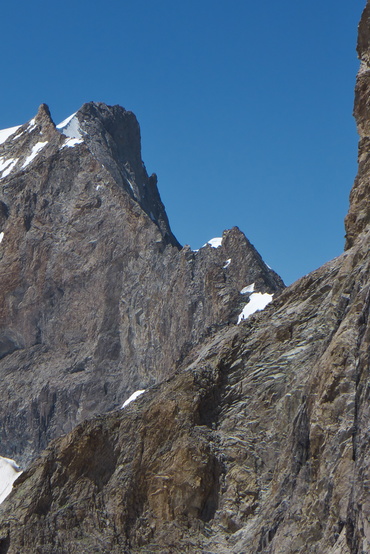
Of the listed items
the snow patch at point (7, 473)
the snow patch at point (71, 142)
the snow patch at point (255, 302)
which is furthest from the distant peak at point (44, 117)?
the snow patch at point (255, 302)

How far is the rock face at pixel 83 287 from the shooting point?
10062 cm

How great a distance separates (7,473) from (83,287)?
19165mm

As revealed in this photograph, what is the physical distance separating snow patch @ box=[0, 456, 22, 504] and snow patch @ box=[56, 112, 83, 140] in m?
34.9

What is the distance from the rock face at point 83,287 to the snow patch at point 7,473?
1295 millimetres

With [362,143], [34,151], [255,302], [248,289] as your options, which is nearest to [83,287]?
[34,151]

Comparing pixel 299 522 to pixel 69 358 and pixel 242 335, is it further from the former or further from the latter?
pixel 69 358

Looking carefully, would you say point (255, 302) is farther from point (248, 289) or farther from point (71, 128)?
point (71, 128)

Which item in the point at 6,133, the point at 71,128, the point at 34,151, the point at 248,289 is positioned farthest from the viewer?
the point at 6,133

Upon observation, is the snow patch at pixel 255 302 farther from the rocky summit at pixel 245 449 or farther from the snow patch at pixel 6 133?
the snow patch at pixel 6 133

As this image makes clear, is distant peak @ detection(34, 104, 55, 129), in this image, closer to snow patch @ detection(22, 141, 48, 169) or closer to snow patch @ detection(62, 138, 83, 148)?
snow patch @ detection(22, 141, 48, 169)

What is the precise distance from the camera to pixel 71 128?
130m

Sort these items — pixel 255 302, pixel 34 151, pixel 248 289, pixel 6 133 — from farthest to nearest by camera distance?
pixel 6 133 < pixel 34 151 < pixel 248 289 < pixel 255 302

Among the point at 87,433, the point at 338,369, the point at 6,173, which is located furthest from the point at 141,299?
the point at 338,369

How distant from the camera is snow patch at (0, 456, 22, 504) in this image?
308 feet
